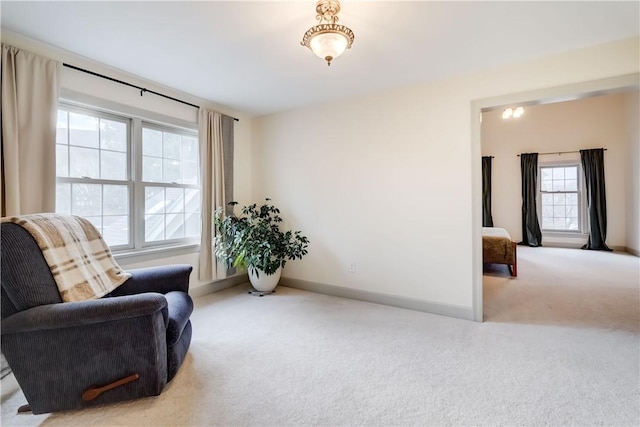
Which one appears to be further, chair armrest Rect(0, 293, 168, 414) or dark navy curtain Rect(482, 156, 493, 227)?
dark navy curtain Rect(482, 156, 493, 227)

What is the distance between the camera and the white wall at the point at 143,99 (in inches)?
93.4

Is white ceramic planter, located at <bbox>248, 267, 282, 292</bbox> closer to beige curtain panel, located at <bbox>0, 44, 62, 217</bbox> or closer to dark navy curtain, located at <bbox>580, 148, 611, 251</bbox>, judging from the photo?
beige curtain panel, located at <bbox>0, 44, 62, 217</bbox>

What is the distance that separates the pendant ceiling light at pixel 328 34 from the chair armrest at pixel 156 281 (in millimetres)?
1974

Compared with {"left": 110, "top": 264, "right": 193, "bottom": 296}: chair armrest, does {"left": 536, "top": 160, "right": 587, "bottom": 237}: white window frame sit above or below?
above

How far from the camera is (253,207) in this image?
12.9 ft

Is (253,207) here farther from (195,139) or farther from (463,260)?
(463,260)

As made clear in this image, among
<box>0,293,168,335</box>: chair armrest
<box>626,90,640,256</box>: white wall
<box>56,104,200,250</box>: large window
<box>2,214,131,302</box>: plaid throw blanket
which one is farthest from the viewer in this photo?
<box>626,90,640,256</box>: white wall

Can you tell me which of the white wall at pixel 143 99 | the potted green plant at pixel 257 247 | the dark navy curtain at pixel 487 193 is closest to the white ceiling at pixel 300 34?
the white wall at pixel 143 99

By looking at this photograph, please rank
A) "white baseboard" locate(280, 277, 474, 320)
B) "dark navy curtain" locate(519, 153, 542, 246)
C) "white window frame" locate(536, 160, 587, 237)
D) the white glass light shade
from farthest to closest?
"dark navy curtain" locate(519, 153, 542, 246)
"white window frame" locate(536, 160, 587, 237)
"white baseboard" locate(280, 277, 474, 320)
the white glass light shade

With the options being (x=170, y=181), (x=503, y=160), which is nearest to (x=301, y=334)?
(x=170, y=181)

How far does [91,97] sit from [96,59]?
33cm

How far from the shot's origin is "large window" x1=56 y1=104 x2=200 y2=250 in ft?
8.51

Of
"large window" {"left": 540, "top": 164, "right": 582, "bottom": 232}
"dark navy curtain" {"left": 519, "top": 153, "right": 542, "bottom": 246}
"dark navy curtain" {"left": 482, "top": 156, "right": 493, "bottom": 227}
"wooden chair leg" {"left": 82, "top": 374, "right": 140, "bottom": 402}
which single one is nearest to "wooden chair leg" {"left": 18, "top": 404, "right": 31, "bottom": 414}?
"wooden chair leg" {"left": 82, "top": 374, "right": 140, "bottom": 402}

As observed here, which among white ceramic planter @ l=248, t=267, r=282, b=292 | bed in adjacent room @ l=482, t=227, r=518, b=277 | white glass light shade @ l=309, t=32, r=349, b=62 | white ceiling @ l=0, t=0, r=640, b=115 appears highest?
white ceiling @ l=0, t=0, r=640, b=115
